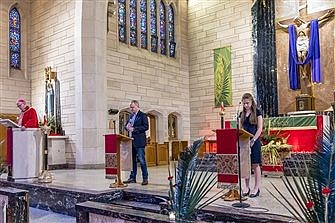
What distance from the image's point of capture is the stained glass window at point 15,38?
11.8 meters

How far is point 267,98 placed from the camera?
12188 mm

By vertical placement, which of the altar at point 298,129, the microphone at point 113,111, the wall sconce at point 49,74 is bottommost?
the altar at point 298,129

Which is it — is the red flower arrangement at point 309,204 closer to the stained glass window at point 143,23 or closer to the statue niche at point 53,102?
the statue niche at point 53,102

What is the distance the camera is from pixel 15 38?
12.0m

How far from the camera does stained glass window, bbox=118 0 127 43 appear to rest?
40.9 ft

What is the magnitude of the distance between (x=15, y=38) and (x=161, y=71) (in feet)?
15.6

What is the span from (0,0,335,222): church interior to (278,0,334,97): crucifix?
0.03 metres

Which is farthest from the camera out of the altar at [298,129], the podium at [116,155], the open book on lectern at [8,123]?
the altar at [298,129]

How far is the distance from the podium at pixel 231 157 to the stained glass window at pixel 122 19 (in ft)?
27.6

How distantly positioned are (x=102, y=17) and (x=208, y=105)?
5103 millimetres

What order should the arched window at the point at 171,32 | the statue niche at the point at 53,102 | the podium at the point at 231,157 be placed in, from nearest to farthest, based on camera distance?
the podium at the point at 231,157 → the statue niche at the point at 53,102 → the arched window at the point at 171,32

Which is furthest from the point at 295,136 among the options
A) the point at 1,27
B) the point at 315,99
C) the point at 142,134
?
the point at 1,27

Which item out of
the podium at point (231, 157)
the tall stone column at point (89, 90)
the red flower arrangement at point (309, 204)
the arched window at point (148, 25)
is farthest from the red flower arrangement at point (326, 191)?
the arched window at point (148, 25)

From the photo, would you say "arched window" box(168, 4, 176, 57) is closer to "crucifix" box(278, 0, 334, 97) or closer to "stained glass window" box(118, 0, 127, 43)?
"stained glass window" box(118, 0, 127, 43)
